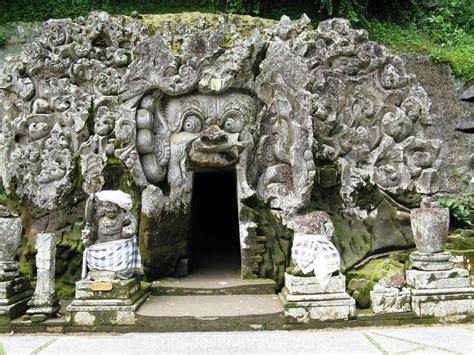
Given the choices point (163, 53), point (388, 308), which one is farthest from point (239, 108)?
point (388, 308)

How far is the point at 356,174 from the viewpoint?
8.60 m

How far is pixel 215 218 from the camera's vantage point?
40.1 ft

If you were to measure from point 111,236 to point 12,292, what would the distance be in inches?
59.6

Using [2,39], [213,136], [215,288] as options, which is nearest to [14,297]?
[215,288]

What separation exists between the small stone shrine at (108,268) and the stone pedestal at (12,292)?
814mm

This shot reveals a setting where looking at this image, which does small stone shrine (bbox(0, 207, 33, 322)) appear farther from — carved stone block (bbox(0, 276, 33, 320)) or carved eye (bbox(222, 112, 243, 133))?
carved eye (bbox(222, 112, 243, 133))

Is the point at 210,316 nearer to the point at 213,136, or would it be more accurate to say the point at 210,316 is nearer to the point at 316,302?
the point at 316,302

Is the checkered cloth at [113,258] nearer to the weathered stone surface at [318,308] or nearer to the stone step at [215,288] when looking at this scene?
the stone step at [215,288]

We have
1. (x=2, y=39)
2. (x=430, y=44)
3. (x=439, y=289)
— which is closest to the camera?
(x=439, y=289)

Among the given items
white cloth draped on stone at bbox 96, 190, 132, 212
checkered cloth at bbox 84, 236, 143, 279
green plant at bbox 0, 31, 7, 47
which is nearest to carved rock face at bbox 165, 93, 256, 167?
white cloth draped on stone at bbox 96, 190, 132, 212

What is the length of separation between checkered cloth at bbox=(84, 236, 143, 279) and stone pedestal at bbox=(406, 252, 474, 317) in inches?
151

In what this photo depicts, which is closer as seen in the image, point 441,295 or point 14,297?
point 441,295

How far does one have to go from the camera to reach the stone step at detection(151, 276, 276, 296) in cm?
768

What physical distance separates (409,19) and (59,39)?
36.1ft
